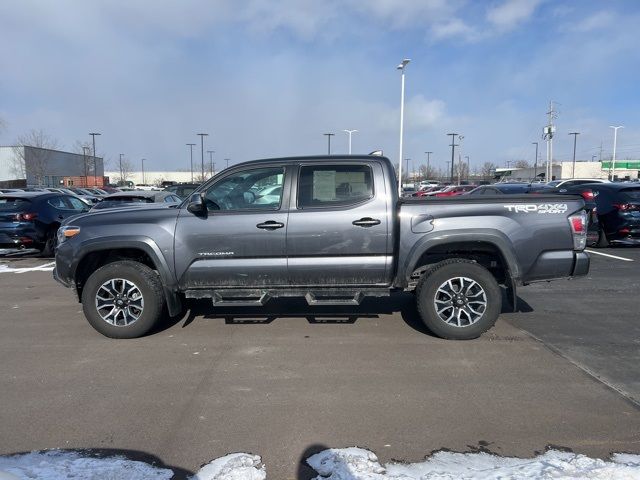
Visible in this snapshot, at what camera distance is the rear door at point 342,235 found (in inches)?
211

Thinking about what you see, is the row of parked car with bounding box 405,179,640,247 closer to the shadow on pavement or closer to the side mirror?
the side mirror

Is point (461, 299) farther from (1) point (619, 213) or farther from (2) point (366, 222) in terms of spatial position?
(1) point (619, 213)

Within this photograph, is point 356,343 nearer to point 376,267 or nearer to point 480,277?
point 376,267

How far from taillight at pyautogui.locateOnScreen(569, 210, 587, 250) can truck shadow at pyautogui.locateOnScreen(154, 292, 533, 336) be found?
1.22 m

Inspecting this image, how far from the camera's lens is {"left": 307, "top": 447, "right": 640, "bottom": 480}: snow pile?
2990 mm

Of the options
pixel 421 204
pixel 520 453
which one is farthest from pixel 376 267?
pixel 520 453

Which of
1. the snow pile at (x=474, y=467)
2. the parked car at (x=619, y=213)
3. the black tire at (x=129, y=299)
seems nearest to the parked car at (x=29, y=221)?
the black tire at (x=129, y=299)

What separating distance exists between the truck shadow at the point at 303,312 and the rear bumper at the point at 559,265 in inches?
36.5

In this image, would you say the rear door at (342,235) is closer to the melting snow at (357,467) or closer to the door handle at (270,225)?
the door handle at (270,225)

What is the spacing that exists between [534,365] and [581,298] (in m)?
3.27

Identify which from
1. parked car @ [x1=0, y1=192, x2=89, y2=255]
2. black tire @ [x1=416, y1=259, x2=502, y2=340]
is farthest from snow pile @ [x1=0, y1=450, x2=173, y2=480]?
parked car @ [x1=0, y1=192, x2=89, y2=255]

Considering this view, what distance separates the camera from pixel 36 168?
65062 millimetres

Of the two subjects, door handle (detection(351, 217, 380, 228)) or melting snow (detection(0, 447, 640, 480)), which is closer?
melting snow (detection(0, 447, 640, 480))

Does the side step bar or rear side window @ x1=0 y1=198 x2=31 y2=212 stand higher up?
rear side window @ x1=0 y1=198 x2=31 y2=212
